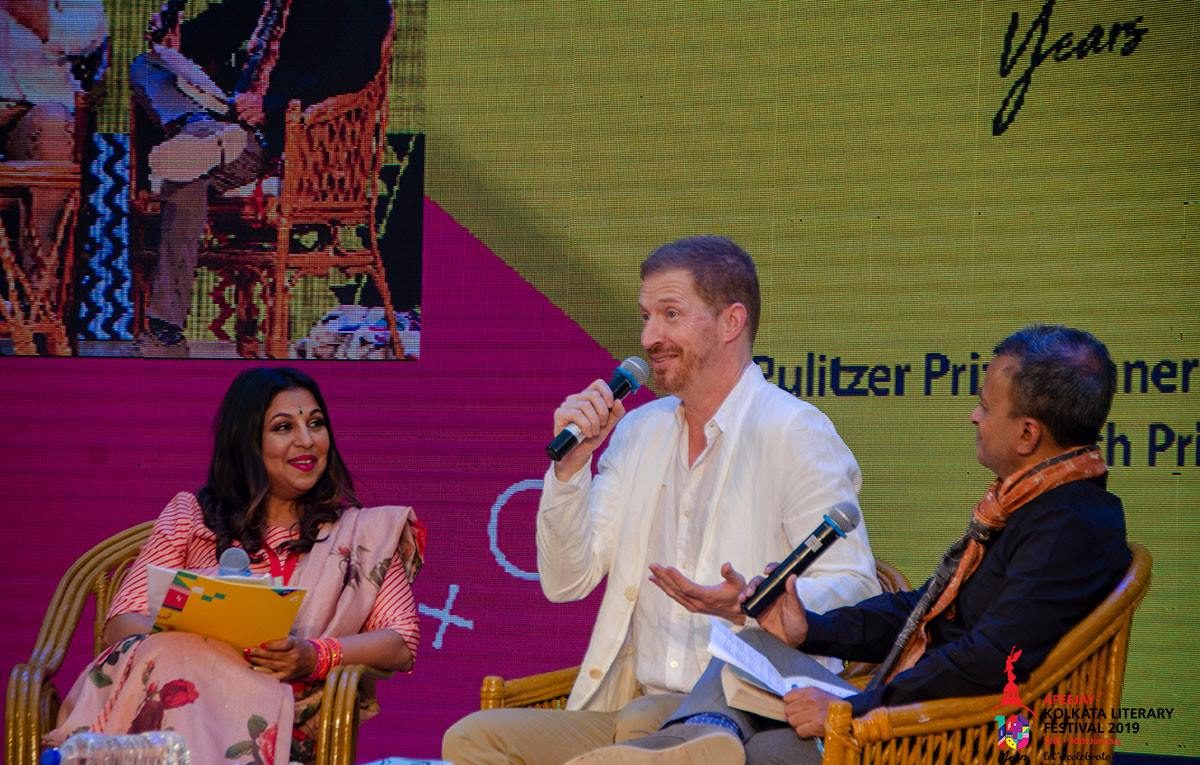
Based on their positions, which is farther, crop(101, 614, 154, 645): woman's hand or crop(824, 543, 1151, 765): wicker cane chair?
crop(101, 614, 154, 645): woman's hand

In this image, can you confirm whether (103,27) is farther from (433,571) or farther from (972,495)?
(972,495)

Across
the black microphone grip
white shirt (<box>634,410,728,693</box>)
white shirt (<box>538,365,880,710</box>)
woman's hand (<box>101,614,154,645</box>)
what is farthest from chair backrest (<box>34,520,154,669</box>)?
the black microphone grip

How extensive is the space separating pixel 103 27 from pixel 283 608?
2.87 meters

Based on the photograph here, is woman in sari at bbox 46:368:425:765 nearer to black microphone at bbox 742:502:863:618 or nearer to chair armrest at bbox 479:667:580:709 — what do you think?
chair armrest at bbox 479:667:580:709

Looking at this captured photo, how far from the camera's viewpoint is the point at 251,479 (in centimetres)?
385

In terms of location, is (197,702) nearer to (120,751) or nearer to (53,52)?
(120,751)

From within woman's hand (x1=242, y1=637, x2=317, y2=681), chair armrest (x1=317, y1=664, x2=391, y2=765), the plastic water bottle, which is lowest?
chair armrest (x1=317, y1=664, x2=391, y2=765)

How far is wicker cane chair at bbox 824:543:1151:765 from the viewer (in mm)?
2568

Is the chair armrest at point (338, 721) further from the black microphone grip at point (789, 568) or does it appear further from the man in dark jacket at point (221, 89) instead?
the man in dark jacket at point (221, 89)

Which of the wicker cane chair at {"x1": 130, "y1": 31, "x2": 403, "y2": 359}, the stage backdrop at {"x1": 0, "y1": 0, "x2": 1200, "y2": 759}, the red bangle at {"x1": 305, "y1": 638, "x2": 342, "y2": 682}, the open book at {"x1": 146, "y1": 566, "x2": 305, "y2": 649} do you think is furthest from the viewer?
the wicker cane chair at {"x1": 130, "y1": 31, "x2": 403, "y2": 359}

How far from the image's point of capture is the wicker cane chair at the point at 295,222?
498 cm

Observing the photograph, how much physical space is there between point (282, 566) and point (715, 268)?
142cm

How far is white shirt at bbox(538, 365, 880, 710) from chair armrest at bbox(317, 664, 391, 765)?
21.2 inches

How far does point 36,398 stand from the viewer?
5188 mm
